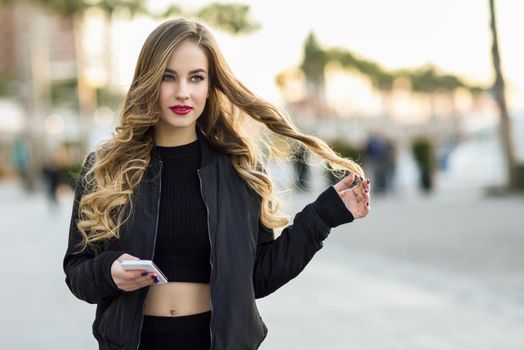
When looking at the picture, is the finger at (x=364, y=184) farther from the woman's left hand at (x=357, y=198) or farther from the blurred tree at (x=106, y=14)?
the blurred tree at (x=106, y=14)

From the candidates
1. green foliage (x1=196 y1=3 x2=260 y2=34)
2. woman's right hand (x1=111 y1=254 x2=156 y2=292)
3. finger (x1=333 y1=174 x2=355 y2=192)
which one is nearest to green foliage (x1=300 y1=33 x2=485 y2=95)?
green foliage (x1=196 y1=3 x2=260 y2=34)

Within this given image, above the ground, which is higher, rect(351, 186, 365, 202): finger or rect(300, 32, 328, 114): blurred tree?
rect(300, 32, 328, 114): blurred tree

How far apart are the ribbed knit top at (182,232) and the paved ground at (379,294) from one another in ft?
12.2

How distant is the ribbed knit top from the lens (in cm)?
267

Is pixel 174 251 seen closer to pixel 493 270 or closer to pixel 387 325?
pixel 387 325

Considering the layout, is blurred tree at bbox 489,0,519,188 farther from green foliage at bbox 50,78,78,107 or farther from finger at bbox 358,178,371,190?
green foliage at bbox 50,78,78,107

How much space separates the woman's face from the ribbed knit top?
0.60 ft

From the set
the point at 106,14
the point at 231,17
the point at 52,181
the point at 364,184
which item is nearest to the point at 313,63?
the point at 231,17

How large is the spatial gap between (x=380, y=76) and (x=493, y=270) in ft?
286

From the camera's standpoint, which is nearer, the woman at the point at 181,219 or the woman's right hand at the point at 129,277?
the woman's right hand at the point at 129,277

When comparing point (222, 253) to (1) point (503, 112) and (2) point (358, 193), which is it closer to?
(2) point (358, 193)

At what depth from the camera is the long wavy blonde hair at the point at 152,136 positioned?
2689 millimetres

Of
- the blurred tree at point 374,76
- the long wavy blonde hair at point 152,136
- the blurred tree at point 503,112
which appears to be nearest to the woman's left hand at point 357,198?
the long wavy blonde hair at point 152,136

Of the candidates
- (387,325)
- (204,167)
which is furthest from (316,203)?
(387,325)
